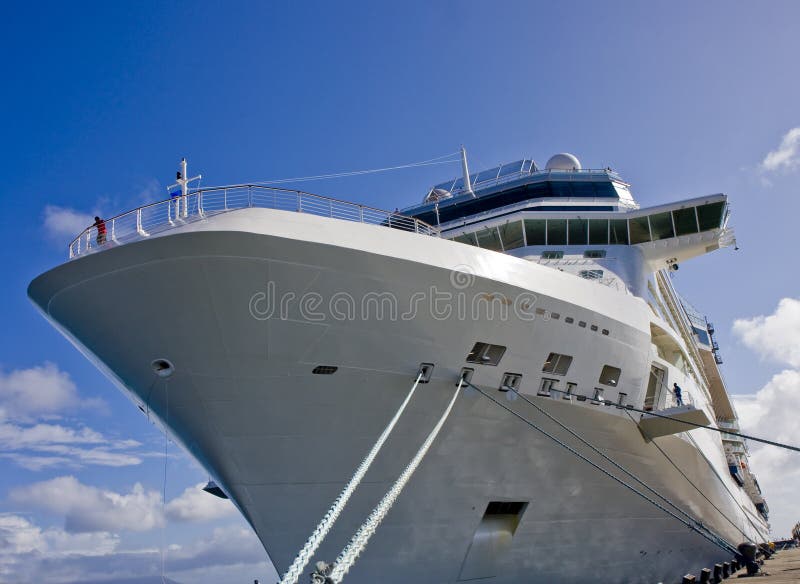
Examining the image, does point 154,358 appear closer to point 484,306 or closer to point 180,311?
point 180,311

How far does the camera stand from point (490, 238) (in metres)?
15.2

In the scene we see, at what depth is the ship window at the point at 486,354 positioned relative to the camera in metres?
9.88

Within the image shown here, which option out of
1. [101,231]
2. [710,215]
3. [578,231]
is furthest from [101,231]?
[710,215]

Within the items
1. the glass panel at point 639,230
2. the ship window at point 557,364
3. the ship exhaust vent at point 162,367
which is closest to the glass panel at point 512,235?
the glass panel at point 639,230

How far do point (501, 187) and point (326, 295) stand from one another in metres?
10.2

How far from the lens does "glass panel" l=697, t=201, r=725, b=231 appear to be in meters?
15.3

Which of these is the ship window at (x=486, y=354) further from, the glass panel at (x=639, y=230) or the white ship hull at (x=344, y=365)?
the glass panel at (x=639, y=230)

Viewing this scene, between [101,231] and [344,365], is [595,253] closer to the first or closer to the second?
[344,365]

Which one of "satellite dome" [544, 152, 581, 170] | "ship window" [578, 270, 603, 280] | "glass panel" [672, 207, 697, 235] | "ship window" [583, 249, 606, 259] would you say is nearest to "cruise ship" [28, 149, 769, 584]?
"ship window" [578, 270, 603, 280]

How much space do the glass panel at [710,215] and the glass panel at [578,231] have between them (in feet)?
9.37

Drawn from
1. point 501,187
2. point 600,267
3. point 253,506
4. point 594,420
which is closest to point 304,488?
point 253,506

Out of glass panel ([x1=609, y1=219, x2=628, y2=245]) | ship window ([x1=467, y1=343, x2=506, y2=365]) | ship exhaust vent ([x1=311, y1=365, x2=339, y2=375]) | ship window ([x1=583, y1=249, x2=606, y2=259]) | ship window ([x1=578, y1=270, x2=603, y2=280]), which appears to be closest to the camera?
ship exhaust vent ([x1=311, y1=365, x2=339, y2=375])

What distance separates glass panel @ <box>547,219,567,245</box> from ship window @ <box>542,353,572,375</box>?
183 inches

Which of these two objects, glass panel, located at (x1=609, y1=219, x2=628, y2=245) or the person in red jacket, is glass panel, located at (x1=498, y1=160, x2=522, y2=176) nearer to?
glass panel, located at (x1=609, y1=219, x2=628, y2=245)
